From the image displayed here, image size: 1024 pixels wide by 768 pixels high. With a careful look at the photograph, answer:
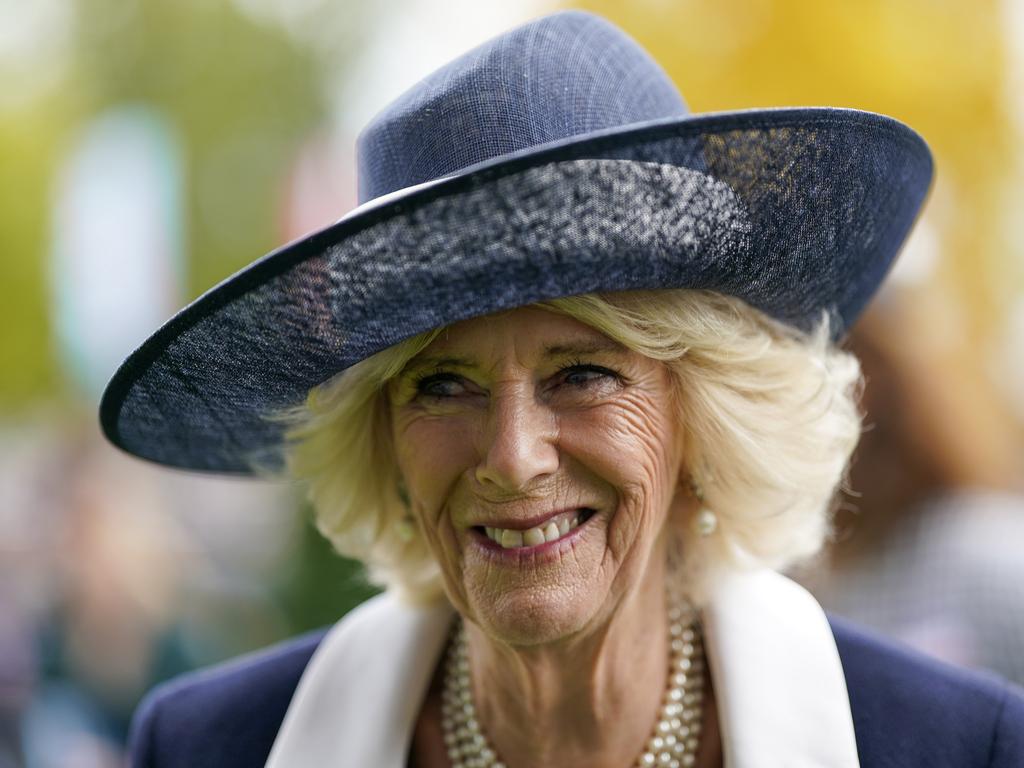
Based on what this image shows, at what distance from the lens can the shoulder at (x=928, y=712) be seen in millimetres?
2189

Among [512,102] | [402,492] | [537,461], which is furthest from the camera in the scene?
[402,492]

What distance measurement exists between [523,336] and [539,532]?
367 mm

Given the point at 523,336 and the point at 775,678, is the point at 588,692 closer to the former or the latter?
the point at 775,678

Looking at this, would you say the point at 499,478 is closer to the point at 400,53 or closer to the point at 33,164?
the point at 33,164

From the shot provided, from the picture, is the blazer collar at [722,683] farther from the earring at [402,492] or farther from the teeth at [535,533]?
the teeth at [535,533]

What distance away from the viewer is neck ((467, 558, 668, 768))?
7.88 feet

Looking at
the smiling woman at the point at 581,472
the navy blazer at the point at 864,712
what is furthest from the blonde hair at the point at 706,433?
the navy blazer at the point at 864,712

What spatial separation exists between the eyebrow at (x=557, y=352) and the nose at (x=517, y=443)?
85 mm

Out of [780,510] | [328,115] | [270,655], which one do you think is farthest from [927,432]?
[328,115]

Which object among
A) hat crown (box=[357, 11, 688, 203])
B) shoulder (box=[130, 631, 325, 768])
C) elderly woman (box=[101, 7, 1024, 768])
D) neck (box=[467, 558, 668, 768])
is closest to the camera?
elderly woman (box=[101, 7, 1024, 768])

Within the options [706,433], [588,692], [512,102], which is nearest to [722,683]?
[588,692]

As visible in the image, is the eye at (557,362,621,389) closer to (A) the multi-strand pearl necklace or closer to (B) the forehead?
(B) the forehead

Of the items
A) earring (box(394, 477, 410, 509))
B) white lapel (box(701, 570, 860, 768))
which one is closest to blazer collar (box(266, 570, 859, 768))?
white lapel (box(701, 570, 860, 768))

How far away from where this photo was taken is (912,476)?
12.3 feet
